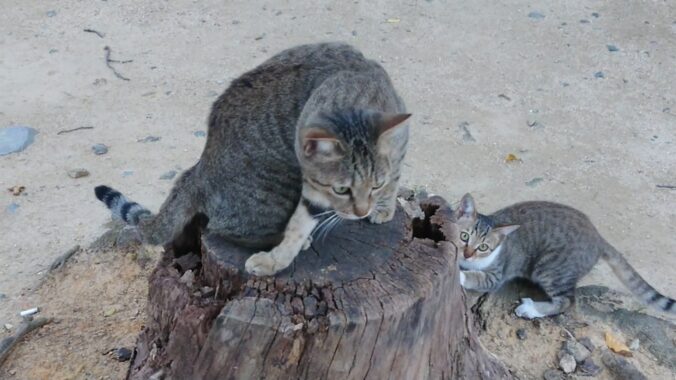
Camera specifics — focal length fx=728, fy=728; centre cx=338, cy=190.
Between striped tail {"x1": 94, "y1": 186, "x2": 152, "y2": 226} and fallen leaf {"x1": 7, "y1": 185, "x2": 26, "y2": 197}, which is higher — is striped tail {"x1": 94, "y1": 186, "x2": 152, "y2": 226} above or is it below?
above

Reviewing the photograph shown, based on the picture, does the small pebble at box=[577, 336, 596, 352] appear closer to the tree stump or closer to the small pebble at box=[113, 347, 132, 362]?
the tree stump

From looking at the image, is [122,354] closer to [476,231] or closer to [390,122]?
[390,122]

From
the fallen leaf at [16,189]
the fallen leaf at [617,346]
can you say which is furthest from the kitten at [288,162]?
the fallen leaf at [16,189]

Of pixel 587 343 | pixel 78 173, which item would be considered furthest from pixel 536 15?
pixel 78 173

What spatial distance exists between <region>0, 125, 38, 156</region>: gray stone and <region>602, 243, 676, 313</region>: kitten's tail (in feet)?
13.4

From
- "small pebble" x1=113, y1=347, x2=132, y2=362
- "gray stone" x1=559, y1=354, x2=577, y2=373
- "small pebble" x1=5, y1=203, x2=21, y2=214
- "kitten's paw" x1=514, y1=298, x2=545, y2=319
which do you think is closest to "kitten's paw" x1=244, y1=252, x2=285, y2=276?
"small pebble" x1=113, y1=347, x2=132, y2=362

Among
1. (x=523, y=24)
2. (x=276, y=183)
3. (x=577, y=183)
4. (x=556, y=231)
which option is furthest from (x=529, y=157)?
(x=276, y=183)

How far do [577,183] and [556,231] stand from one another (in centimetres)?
103

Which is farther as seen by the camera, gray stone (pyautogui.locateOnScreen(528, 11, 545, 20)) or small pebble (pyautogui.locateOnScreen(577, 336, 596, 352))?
gray stone (pyautogui.locateOnScreen(528, 11, 545, 20))

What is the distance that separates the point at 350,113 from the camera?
2562mm

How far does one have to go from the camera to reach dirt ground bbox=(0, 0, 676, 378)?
4.70 metres

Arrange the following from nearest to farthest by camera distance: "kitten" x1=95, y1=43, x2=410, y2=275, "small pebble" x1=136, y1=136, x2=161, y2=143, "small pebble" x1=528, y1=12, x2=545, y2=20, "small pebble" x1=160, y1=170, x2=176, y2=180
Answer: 1. "kitten" x1=95, y1=43, x2=410, y2=275
2. "small pebble" x1=160, y1=170, x2=176, y2=180
3. "small pebble" x1=136, y1=136, x2=161, y2=143
4. "small pebble" x1=528, y1=12, x2=545, y2=20

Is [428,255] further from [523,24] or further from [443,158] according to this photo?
[523,24]

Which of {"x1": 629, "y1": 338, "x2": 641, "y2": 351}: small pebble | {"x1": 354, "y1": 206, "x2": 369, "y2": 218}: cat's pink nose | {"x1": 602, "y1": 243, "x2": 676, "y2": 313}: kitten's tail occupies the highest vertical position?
{"x1": 354, "y1": 206, "x2": 369, "y2": 218}: cat's pink nose
